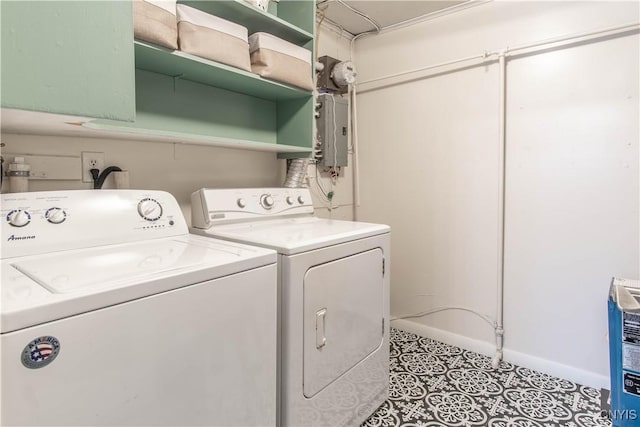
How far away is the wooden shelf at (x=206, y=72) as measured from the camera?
4.63ft

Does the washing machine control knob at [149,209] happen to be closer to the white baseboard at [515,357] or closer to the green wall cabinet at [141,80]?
the green wall cabinet at [141,80]

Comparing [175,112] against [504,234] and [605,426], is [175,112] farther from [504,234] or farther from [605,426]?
[605,426]

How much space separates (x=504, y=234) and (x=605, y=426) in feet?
3.45

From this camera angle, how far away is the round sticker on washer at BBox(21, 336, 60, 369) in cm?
68

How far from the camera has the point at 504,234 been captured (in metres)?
2.26

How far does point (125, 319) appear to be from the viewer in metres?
0.82

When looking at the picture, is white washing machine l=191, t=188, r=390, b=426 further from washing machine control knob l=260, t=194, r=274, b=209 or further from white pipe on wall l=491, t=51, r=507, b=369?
white pipe on wall l=491, t=51, r=507, b=369

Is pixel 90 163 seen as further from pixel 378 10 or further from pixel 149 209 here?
pixel 378 10

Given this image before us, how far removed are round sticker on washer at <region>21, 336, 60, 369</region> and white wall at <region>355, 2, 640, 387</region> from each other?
2.27 metres

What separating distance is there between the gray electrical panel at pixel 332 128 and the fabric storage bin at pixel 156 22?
46.6 inches

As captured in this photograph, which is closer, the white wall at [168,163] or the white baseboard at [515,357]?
the white wall at [168,163]

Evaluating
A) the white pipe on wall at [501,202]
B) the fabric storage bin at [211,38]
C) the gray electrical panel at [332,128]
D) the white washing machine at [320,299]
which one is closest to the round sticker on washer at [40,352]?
the white washing machine at [320,299]

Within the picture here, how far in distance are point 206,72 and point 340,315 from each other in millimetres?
1223

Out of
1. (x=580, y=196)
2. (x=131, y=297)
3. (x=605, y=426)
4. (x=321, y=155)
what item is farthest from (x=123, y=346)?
(x=580, y=196)
